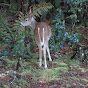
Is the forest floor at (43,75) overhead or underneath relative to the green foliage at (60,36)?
underneath

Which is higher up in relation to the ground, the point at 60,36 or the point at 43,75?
the point at 60,36

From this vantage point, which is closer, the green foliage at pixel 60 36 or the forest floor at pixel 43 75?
the forest floor at pixel 43 75

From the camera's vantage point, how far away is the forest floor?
397 centimetres

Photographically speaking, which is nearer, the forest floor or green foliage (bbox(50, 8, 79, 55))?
the forest floor

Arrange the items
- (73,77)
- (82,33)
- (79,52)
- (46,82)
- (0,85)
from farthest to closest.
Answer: (82,33) → (79,52) → (73,77) → (46,82) → (0,85)

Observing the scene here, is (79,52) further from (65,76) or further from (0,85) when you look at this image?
(0,85)

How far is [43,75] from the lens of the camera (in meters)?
4.29

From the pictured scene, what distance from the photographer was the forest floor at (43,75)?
3.97 m

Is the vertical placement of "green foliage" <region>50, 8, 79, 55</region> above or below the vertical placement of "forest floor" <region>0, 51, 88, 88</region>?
above

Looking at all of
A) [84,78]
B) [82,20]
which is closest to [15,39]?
[84,78]

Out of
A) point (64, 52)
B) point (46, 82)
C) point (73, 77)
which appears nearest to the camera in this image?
point (46, 82)

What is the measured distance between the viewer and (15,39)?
17.7ft

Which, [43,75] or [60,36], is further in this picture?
[60,36]

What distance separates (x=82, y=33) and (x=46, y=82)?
392 cm
